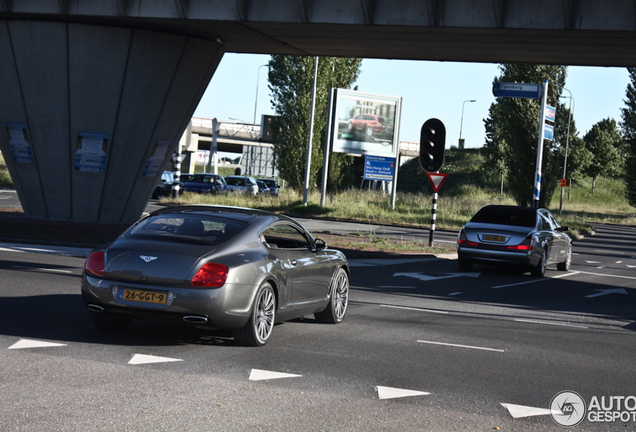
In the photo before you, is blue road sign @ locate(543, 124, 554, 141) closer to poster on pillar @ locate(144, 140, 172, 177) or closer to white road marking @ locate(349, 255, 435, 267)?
white road marking @ locate(349, 255, 435, 267)

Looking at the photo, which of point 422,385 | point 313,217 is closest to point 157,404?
point 422,385

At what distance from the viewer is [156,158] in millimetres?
21391

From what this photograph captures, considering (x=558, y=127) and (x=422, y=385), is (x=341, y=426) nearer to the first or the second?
(x=422, y=385)

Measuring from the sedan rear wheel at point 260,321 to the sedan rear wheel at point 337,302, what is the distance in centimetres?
145

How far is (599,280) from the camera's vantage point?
16.8 meters

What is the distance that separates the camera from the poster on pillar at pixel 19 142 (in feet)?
66.5

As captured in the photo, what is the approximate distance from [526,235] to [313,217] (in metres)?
19.7

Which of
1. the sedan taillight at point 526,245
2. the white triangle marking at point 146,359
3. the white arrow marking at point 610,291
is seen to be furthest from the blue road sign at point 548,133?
Result: the white triangle marking at point 146,359

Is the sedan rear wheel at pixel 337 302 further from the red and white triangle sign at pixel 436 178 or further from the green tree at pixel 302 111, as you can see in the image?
the green tree at pixel 302 111

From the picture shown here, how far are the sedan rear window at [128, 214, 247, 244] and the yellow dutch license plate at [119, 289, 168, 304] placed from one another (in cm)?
62

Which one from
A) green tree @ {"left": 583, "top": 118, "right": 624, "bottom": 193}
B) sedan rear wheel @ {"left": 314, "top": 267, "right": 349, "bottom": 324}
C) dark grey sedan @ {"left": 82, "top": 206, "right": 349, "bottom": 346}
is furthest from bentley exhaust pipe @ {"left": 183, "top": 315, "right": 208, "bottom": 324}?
green tree @ {"left": 583, "top": 118, "right": 624, "bottom": 193}

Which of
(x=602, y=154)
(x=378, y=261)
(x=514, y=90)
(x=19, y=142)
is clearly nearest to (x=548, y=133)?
(x=514, y=90)

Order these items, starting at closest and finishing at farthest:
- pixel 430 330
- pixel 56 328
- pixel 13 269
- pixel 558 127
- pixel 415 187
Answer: pixel 56 328, pixel 430 330, pixel 13 269, pixel 558 127, pixel 415 187

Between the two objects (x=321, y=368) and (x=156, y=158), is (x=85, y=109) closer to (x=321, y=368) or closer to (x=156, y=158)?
(x=156, y=158)
